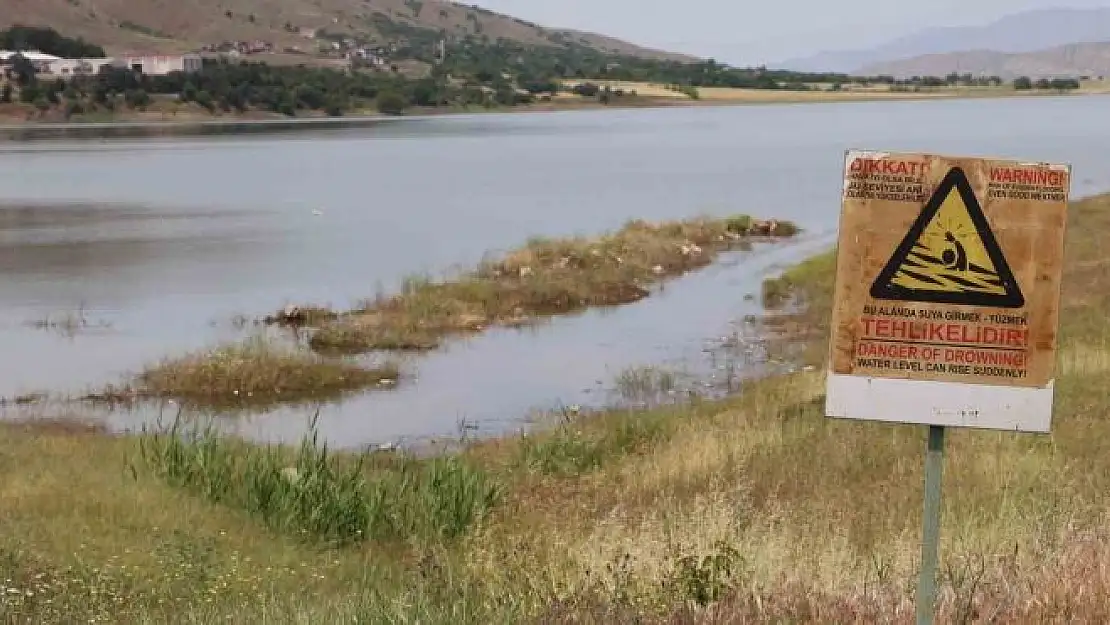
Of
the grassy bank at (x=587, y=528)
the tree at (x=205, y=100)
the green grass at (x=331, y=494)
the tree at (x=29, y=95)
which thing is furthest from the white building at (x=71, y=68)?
the green grass at (x=331, y=494)

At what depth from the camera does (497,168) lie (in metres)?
79.0

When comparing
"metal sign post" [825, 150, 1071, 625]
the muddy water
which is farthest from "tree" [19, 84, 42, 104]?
"metal sign post" [825, 150, 1071, 625]

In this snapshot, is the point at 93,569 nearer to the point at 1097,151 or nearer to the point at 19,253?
the point at 19,253

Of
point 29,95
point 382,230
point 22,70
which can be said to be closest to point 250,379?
point 382,230

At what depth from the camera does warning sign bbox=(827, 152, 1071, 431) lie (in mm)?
4594

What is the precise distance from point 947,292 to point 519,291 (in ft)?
84.3

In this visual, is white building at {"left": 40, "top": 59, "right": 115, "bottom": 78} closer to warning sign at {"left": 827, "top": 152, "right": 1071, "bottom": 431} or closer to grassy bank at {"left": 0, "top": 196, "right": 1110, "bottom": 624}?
grassy bank at {"left": 0, "top": 196, "right": 1110, "bottom": 624}

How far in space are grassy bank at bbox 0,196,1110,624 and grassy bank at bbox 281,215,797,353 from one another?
1107 centimetres

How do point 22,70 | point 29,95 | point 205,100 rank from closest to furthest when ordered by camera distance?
1. point 29,95
2. point 205,100
3. point 22,70

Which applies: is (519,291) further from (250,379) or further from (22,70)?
(22,70)

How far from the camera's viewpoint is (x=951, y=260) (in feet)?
15.2

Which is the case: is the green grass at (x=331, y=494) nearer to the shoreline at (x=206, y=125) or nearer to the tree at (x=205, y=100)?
the shoreline at (x=206, y=125)

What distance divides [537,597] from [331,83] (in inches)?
6320

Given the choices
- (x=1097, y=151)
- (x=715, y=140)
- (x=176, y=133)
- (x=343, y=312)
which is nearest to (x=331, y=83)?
(x=176, y=133)
